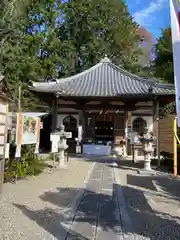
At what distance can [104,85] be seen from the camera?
15320 mm

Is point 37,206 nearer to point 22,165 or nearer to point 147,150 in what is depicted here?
point 22,165

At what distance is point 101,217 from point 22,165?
3563 millimetres

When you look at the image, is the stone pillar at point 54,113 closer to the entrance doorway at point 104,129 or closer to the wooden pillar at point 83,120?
the wooden pillar at point 83,120

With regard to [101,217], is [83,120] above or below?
above

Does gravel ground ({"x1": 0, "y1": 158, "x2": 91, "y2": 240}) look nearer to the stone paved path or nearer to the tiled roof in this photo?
the stone paved path

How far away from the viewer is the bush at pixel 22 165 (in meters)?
6.70

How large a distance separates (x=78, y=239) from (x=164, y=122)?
6552 millimetres

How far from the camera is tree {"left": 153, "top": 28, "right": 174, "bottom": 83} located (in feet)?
75.1

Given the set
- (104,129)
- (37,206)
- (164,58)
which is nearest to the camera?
(37,206)

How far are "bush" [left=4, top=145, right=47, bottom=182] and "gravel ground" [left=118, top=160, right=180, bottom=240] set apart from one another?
8.51 ft

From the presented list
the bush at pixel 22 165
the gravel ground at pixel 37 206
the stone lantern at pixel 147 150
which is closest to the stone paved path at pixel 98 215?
the gravel ground at pixel 37 206

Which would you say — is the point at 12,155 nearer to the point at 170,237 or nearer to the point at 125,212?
the point at 125,212

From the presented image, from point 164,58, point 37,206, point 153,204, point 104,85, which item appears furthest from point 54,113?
point 164,58

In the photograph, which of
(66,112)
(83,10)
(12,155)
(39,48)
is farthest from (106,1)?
(12,155)
